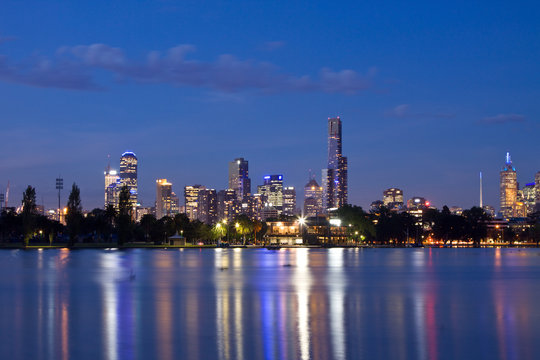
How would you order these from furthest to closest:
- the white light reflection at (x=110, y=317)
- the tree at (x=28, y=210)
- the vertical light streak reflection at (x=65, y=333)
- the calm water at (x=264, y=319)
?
1. the tree at (x=28, y=210)
2. the white light reflection at (x=110, y=317)
3. the calm water at (x=264, y=319)
4. the vertical light streak reflection at (x=65, y=333)

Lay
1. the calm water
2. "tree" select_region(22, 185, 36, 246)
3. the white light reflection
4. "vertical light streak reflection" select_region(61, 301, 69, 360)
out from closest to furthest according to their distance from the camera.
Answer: "vertical light streak reflection" select_region(61, 301, 69, 360) → the calm water → the white light reflection → "tree" select_region(22, 185, 36, 246)

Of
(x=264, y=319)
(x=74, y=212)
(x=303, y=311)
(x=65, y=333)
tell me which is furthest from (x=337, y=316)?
(x=74, y=212)

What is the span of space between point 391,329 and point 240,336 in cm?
731

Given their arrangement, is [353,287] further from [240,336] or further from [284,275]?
[240,336]

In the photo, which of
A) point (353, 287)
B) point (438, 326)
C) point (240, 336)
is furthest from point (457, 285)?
point (240, 336)

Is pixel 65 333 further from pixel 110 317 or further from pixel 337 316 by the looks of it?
pixel 337 316

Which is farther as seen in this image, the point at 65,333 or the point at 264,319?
the point at 264,319

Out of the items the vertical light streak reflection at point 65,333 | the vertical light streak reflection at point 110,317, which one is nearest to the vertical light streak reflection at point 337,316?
the vertical light streak reflection at point 110,317

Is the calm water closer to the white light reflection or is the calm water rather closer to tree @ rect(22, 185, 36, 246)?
the white light reflection

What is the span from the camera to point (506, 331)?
31.1 meters

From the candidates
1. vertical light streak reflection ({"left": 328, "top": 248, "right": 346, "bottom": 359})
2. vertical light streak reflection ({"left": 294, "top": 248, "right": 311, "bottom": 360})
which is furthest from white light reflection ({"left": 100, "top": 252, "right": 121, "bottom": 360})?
vertical light streak reflection ({"left": 328, "top": 248, "right": 346, "bottom": 359})

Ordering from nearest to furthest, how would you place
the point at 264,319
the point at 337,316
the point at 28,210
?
1. the point at 264,319
2. the point at 337,316
3. the point at 28,210

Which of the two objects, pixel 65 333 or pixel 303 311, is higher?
pixel 65 333

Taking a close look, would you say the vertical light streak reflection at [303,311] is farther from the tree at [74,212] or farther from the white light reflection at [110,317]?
the tree at [74,212]
